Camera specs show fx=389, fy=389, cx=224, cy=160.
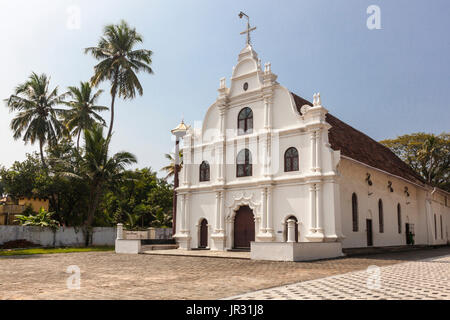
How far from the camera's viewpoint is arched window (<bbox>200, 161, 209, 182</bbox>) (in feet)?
81.5

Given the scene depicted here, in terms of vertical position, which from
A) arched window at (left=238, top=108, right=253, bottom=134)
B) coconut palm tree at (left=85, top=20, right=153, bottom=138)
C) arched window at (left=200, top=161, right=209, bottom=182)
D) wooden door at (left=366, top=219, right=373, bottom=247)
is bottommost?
wooden door at (left=366, top=219, right=373, bottom=247)

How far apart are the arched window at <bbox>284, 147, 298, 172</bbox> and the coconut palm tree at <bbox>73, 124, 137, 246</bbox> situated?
13943 mm

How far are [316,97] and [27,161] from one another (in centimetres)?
2530

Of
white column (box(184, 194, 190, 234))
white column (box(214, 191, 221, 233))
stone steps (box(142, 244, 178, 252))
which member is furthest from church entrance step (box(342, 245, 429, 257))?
stone steps (box(142, 244, 178, 252))

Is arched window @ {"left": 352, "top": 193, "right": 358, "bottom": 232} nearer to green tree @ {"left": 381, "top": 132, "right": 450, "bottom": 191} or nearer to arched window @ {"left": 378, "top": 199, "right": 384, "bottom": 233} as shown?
arched window @ {"left": 378, "top": 199, "right": 384, "bottom": 233}

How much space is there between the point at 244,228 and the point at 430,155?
31.4 metres

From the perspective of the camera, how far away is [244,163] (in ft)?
75.5

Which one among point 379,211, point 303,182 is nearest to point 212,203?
point 303,182

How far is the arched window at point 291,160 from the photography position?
20.9 m

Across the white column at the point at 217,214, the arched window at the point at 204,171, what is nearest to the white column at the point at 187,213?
the arched window at the point at 204,171

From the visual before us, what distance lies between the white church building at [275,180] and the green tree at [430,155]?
791 inches

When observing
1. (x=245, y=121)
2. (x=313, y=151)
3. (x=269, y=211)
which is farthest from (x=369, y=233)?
(x=245, y=121)

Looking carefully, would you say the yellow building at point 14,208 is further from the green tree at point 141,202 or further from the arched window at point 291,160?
the arched window at point 291,160
